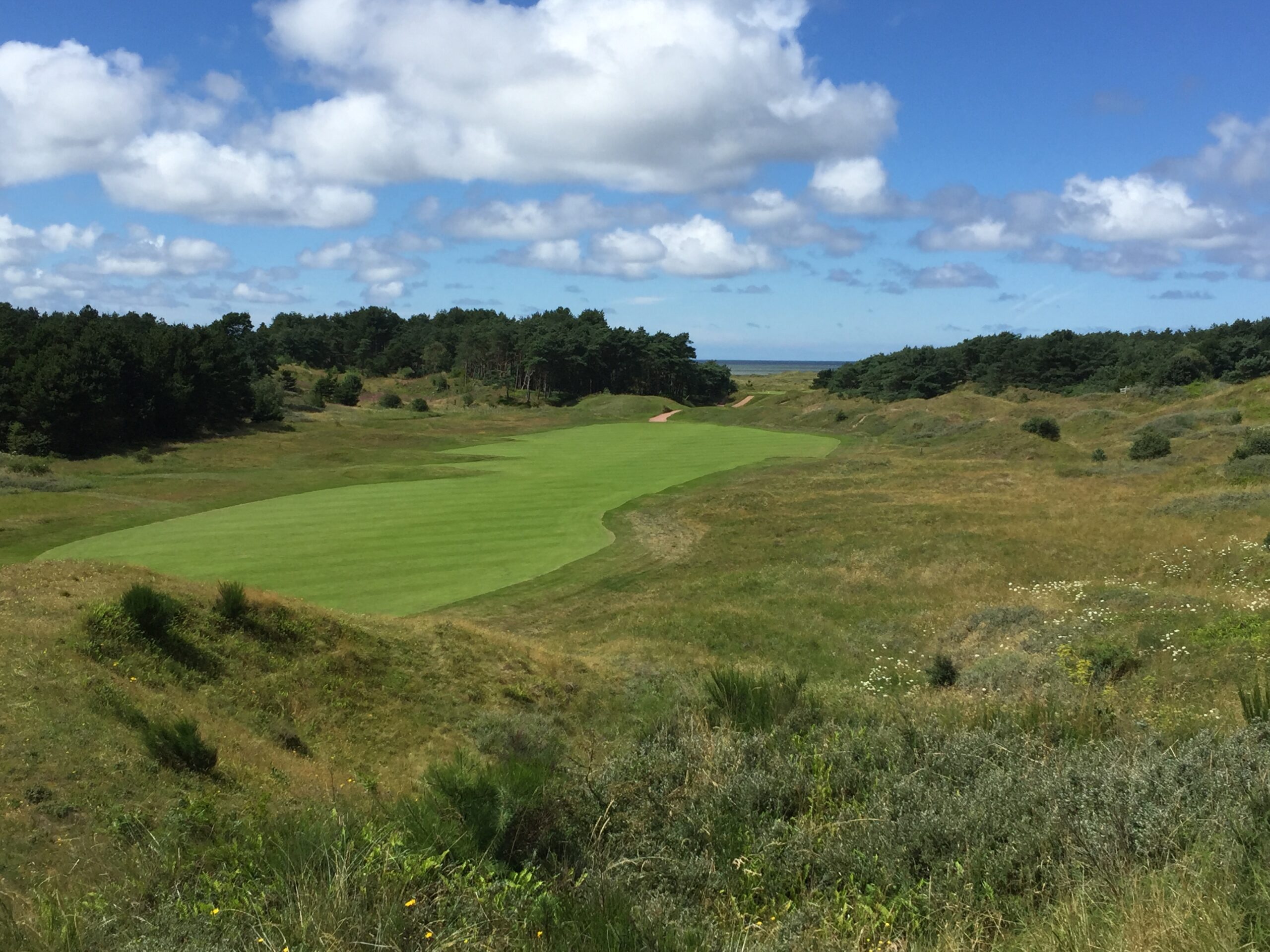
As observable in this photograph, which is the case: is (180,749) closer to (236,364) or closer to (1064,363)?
(236,364)

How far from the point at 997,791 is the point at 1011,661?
31.6 feet

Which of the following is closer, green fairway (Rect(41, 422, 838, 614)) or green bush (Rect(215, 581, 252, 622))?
green bush (Rect(215, 581, 252, 622))

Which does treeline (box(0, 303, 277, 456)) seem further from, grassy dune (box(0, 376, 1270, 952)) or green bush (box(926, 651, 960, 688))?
green bush (box(926, 651, 960, 688))

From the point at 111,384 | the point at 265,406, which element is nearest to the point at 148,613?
the point at 111,384

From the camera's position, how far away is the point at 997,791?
225 inches

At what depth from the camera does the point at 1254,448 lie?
111 feet

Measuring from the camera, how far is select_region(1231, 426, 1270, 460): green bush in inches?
1309

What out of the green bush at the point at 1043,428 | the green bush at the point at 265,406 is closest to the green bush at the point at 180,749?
the green bush at the point at 1043,428

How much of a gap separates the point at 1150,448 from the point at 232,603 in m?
43.3

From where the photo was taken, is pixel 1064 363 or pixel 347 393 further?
pixel 1064 363

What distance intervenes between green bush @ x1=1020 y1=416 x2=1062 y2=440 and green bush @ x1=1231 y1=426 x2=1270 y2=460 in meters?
22.6

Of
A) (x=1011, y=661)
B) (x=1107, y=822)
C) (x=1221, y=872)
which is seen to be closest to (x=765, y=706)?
(x=1107, y=822)

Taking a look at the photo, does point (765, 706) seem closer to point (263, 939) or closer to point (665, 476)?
point (263, 939)

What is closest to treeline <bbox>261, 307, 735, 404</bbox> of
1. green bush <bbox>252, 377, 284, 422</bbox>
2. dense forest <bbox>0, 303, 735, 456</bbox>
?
dense forest <bbox>0, 303, 735, 456</bbox>
